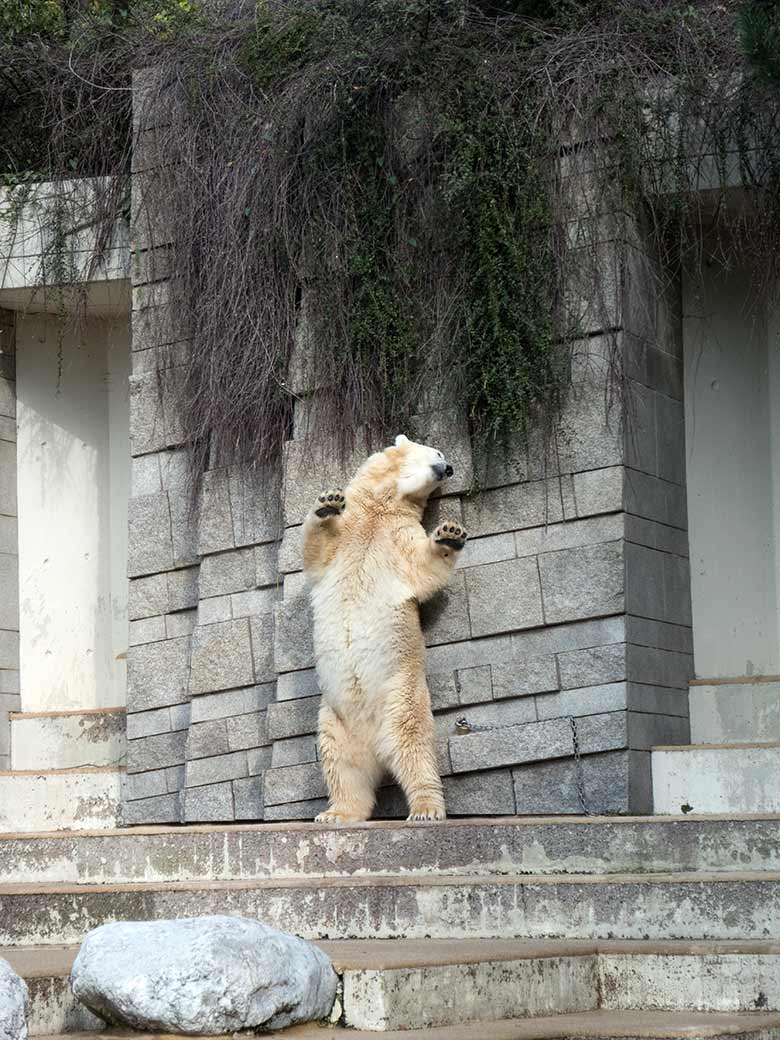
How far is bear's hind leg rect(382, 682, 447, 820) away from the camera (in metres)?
6.16

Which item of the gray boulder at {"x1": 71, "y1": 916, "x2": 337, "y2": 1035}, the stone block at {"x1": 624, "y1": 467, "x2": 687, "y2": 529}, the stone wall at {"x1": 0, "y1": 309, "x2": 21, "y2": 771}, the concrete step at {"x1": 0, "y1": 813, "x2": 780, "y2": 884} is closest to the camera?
the gray boulder at {"x1": 71, "y1": 916, "x2": 337, "y2": 1035}

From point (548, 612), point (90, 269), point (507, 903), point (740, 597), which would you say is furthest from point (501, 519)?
point (90, 269)

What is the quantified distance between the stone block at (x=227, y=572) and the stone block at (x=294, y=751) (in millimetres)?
728

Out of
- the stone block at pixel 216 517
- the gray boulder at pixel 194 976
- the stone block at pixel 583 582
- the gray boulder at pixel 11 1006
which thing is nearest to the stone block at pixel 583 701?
the stone block at pixel 583 582

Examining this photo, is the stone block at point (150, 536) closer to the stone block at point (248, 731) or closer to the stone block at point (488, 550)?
the stone block at point (248, 731)

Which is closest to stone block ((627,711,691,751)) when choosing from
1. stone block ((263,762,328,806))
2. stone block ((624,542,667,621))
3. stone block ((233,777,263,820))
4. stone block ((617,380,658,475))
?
stone block ((624,542,667,621))

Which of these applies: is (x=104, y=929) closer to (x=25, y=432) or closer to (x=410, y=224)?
(x=410, y=224)

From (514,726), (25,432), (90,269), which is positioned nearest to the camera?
(514,726)

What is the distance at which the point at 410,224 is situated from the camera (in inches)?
269

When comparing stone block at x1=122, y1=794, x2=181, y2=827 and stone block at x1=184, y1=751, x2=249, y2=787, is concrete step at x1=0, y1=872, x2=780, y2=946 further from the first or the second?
stone block at x1=122, y1=794, x2=181, y2=827

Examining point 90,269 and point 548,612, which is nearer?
point 548,612

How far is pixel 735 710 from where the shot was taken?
6875 mm

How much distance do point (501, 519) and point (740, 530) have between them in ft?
4.17

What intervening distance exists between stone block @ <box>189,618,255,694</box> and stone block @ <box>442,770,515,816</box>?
1081 mm
